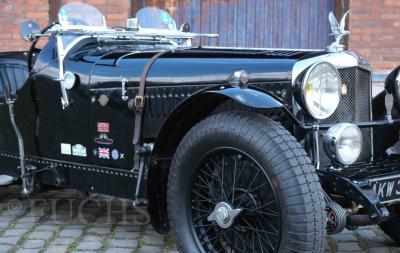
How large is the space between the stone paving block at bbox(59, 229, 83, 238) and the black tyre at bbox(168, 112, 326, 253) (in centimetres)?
117

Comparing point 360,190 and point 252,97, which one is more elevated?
point 252,97

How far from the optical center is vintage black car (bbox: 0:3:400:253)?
2.82m

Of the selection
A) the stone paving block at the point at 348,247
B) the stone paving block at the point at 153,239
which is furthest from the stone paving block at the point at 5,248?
the stone paving block at the point at 348,247

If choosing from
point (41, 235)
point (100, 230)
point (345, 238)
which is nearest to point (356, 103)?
point (345, 238)

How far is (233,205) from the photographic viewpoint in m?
3.01

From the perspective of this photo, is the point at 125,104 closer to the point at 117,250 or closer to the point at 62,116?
the point at 62,116

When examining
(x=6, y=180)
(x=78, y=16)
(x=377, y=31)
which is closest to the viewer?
(x=78, y=16)

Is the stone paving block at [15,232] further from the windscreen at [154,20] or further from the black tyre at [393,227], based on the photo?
the black tyre at [393,227]

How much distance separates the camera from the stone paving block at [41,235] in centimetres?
408

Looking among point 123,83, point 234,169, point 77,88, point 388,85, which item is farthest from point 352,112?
point 77,88

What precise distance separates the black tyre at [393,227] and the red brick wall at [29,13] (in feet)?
16.1

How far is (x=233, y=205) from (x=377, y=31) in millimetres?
5189

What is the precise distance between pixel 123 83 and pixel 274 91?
103 cm

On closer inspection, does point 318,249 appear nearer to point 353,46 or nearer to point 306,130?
point 306,130
